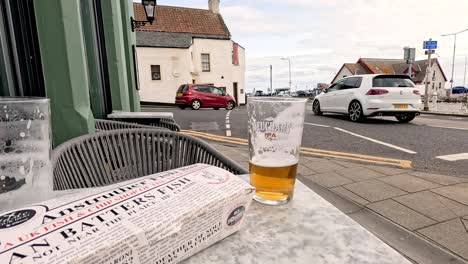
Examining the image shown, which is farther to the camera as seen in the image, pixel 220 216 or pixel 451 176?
pixel 451 176

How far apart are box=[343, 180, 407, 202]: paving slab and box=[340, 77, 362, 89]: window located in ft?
18.9

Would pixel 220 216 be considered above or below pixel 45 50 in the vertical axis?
below

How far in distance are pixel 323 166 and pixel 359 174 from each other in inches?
19.2

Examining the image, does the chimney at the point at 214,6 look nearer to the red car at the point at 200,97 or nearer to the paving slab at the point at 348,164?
the red car at the point at 200,97

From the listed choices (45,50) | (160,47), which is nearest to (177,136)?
(45,50)

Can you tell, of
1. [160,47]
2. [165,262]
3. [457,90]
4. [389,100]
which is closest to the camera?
[165,262]

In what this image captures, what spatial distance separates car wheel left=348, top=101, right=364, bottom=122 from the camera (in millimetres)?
7855

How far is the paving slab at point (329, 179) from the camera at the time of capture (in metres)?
3.06

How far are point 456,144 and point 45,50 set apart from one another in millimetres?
6248

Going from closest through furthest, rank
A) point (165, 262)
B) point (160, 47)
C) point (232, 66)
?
point (165, 262) < point (160, 47) < point (232, 66)

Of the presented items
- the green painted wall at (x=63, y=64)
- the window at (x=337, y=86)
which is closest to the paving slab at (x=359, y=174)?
the green painted wall at (x=63, y=64)

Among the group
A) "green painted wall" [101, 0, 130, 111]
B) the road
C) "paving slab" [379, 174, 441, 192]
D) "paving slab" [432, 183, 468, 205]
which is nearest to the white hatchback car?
the road

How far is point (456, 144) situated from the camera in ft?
16.6

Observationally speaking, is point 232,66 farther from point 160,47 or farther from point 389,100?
point 389,100
